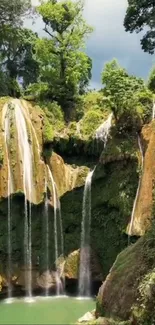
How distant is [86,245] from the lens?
63.6 ft

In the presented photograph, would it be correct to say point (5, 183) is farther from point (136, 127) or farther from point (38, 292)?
point (136, 127)

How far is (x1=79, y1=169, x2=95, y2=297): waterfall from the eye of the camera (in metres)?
18.9

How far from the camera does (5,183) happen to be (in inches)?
726

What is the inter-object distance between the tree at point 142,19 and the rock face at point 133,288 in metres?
17.5

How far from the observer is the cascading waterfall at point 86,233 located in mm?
18938

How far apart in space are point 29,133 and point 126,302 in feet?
37.0

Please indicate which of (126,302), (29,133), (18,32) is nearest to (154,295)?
(126,302)

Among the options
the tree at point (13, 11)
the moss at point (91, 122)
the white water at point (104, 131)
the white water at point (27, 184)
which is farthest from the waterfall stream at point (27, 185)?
the tree at point (13, 11)

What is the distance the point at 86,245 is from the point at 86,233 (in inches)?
19.4

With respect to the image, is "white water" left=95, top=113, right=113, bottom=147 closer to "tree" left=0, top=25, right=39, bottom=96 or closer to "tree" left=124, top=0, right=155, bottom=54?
"tree" left=124, top=0, right=155, bottom=54

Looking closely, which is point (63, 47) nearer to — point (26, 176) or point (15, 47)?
point (15, 47)

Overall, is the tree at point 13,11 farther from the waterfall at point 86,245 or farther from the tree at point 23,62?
the waterfall at point 86,245

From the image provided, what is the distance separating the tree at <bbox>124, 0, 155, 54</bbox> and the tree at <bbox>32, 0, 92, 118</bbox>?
94.1 inches

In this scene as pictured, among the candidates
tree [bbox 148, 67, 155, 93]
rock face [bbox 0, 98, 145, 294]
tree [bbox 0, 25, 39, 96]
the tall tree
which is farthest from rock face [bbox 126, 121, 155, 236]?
tree [bbox 0, 25, 39, 96]
